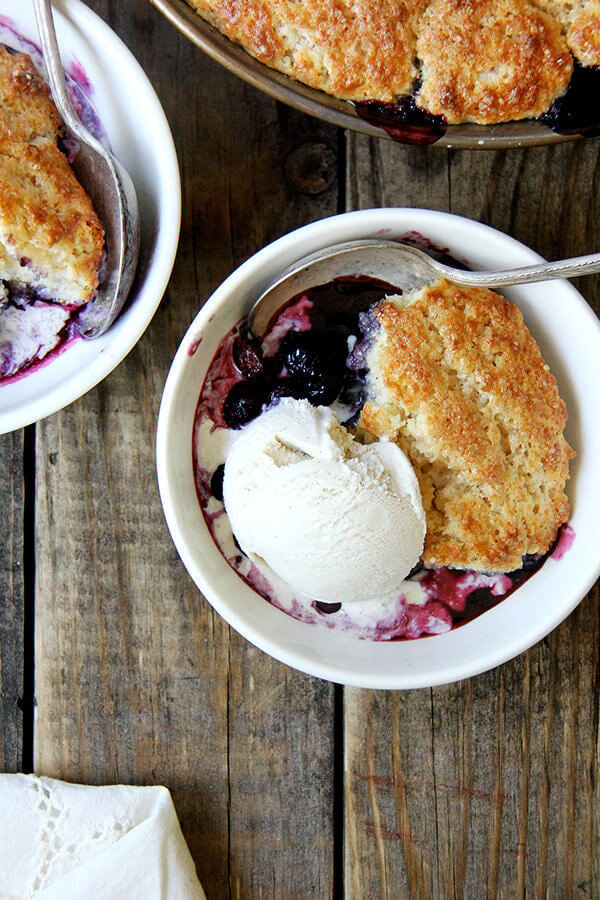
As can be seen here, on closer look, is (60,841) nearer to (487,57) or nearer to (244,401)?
(244,401)

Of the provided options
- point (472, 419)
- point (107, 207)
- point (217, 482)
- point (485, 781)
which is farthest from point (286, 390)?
point (485, 781)

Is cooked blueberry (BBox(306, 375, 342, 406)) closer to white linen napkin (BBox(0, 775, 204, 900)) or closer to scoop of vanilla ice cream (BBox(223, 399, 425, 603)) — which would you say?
scoop of vanilla ice cream (BBox(223, 399, 425, 603))

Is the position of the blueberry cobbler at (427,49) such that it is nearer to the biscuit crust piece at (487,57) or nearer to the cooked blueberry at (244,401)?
the biscuit crust piece at (487,57)

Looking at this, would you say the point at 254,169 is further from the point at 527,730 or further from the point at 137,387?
the point at 527,730

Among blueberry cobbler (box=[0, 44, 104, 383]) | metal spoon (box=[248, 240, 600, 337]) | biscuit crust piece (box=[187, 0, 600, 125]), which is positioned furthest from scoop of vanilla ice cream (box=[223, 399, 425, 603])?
biscuit crust piece (box=[187, 0, 600, 125])

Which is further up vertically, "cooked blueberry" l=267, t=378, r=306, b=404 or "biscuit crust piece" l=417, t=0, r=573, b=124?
"biscuit crust piece" l=417, t=0, r=573, b=124

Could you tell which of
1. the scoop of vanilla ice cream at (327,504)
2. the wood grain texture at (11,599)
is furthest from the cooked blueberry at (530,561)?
the wood grain texture at (11,599)
